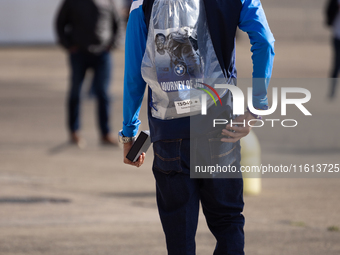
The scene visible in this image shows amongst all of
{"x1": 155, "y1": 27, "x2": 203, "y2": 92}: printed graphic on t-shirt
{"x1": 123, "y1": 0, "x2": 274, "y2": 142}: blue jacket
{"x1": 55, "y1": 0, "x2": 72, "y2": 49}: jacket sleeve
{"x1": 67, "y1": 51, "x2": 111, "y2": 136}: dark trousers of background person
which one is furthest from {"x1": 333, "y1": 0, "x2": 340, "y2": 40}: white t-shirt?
{"x1": 155, "y1": 27, "x2": 203, "y2": 92}: printed graphic on t-shirt

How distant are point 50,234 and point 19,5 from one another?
23605 mm

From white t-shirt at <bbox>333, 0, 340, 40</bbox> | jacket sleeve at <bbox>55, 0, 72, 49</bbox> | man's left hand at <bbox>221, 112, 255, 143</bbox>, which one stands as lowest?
white t-shirt at <bbox>333, 0, 340, 40</bbox>

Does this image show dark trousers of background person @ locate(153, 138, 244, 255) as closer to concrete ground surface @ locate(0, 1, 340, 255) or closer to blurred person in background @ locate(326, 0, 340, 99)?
concrete ground surface @ locate(0, 1, 340, 255)

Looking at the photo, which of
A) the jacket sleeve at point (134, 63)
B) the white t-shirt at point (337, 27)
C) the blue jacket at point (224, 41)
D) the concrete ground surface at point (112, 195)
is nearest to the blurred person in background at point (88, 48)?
the concrete ground surface at point (112, 195)

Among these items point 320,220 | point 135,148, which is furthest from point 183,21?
point 320,220

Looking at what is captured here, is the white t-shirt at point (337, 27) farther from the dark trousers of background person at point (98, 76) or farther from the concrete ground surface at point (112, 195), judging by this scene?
the dark trousers of background person at point (98, 76)

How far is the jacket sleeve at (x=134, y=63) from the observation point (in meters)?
2.79

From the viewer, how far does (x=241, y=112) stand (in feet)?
9.34

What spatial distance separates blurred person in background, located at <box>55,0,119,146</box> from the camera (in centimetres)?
825

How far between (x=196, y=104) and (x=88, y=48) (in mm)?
5704

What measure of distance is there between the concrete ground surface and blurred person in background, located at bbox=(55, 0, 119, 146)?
378 millimetres

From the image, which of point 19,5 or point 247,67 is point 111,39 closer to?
point 247,67

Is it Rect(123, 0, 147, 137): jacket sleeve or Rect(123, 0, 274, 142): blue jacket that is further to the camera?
Rect(123, 0, 147, 137): jacket sleeve

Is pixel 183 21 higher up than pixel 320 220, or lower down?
higher up
